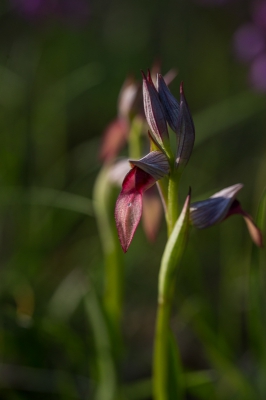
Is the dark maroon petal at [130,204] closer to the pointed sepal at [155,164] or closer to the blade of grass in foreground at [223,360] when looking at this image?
the pointed sepal at [155,164]

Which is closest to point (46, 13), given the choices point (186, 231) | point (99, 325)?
point (99, 325)

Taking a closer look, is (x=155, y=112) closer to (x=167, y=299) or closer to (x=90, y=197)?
(x=167, y=299)

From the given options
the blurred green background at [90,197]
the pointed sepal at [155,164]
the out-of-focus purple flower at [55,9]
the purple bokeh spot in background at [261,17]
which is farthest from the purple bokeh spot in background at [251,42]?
the pointed sepal at [155,164]

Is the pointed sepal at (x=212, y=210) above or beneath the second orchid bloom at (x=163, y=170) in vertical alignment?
beneath

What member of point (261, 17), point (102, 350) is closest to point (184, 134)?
point (102, 350)

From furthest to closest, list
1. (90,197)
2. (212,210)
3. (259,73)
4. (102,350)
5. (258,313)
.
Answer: (90,197) → (259,73) → (102,350) → (258,313) → (212,210)

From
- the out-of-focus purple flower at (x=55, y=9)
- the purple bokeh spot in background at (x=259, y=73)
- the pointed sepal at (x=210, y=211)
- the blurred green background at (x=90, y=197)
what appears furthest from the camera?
the out-of-focus purple flower at (x=55, y=9)

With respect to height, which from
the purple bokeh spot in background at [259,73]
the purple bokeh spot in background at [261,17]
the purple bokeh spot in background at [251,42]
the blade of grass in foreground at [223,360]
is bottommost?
the blade of grass in foreground at [223,360]
